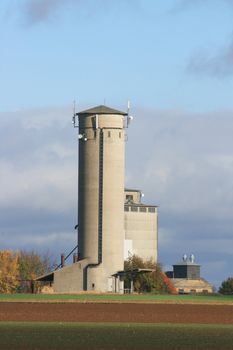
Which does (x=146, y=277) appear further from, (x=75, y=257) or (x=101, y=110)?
(x=101, y=110)

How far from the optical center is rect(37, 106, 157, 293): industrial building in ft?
436

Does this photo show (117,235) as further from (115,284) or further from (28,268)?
(28,268)

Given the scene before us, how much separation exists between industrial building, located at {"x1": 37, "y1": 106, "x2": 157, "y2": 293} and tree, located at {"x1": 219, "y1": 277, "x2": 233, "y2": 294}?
52785mm

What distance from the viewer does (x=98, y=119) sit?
13525cm

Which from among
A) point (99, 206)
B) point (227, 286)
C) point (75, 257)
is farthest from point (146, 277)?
point (227, 286)

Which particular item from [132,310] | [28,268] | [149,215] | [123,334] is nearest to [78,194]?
[149,215]

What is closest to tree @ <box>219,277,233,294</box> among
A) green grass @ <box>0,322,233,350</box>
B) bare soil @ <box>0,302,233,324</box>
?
bare soil @ <box>0,302,233,324</box>

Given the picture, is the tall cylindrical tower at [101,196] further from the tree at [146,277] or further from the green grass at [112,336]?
the green grass at [112,336]

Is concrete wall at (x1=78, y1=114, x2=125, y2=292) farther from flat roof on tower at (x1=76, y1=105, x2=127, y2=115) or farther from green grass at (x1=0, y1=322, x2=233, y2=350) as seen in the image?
green grass at (x1=0, y1=322, x2=233, y2=350)

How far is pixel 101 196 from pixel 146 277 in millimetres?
15961

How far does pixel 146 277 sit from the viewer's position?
144750 millimetres

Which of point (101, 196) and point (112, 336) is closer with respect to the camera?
point (112, 336)

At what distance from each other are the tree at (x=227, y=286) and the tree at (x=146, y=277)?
1546 inches

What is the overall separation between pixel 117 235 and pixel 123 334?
78534 millimetres
